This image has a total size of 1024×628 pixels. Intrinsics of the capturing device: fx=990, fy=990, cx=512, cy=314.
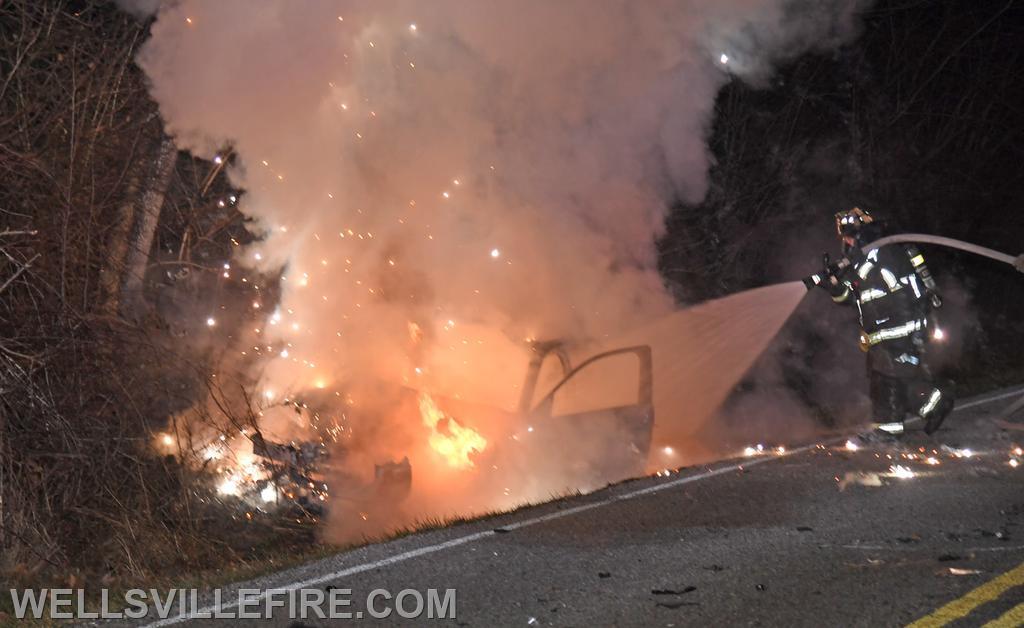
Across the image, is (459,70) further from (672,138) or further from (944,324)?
(944,324)

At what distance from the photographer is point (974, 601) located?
4324 millimetres

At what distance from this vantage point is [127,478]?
7.76m

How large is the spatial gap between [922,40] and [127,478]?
1450 centimetres

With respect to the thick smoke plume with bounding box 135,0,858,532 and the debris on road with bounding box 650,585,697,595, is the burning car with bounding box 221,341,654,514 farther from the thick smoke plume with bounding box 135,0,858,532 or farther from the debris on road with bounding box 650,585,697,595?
the debris on road with bounding box 650,585,697,595

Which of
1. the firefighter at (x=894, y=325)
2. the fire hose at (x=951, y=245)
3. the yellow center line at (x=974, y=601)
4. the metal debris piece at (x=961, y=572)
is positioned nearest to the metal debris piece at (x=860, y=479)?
the firefighter at (x=894, y=325)

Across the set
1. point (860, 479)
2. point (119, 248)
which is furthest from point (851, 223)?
point (119, 248)

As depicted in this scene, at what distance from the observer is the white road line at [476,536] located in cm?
492

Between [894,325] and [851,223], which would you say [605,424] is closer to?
[894,325]

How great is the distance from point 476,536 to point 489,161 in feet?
19.2

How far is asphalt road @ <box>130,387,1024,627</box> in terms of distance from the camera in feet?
14.6

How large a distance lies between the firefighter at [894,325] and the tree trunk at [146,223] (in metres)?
6.02

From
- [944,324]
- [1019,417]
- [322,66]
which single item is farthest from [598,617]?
[944,324]

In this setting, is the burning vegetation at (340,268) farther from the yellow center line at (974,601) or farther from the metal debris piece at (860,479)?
the yellow center line at (974,601)

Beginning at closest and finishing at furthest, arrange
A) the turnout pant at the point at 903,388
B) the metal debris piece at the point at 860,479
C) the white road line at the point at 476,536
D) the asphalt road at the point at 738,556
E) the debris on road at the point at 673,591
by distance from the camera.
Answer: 1. the asphalt road at the point at 738,556
2. the debris on road at the point at 673,591
3. the white road line at the point at 476,536
4. the metal debris piece at the point at 860,479
5. the turnout pant at the point at 903,388
